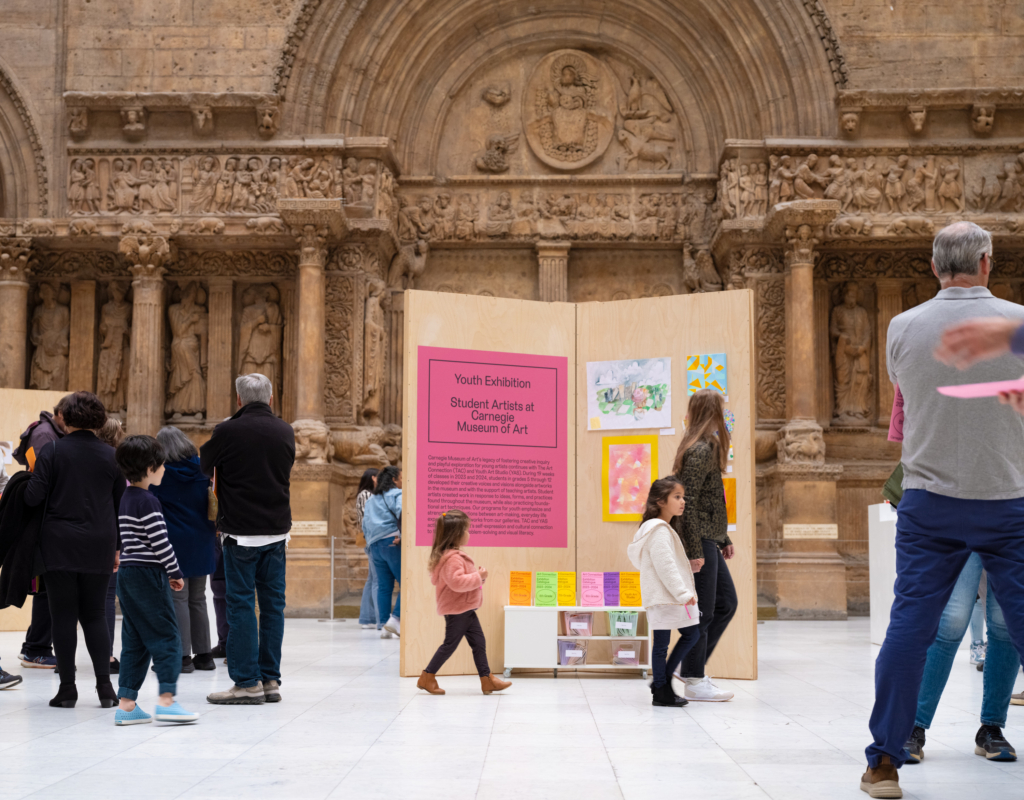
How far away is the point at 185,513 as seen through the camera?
8141mm

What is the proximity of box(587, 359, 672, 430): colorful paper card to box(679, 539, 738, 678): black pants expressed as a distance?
1545 millimetres

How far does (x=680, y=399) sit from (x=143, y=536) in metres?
3.91

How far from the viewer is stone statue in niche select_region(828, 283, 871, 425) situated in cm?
1677

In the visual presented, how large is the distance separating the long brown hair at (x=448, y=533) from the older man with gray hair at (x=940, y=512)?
353cm

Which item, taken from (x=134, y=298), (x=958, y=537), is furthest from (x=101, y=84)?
(x=958, y=537)

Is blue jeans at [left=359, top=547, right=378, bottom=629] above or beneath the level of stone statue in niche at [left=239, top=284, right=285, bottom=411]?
beneath

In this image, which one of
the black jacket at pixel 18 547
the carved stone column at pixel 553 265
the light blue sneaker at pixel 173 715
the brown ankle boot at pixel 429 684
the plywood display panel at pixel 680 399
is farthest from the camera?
the carved stone column at pixel 553 265

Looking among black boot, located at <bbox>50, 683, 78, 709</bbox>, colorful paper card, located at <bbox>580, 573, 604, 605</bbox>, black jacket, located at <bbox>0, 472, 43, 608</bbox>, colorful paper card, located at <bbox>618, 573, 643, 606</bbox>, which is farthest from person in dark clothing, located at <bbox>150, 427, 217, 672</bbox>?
colorful paper card, located at <bbox>618, 573, 643, 606</bbox>

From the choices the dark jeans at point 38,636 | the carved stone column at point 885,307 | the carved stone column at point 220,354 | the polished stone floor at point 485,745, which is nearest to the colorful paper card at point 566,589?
the polished stone floor at point 485,745

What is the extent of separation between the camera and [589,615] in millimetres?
8375

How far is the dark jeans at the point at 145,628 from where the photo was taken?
19.4 feet

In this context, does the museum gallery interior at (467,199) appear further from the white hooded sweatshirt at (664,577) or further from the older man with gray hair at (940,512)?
the older man with gray hair at (940,512)

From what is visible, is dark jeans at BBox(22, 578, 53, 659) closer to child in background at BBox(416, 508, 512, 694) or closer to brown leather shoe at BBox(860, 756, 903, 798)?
child in background at BBox(416, 508, 512, 694)

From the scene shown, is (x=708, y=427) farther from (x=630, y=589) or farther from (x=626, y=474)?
(x=630, y=589)
